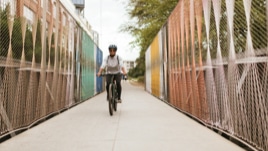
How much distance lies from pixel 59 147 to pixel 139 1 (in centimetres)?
2272

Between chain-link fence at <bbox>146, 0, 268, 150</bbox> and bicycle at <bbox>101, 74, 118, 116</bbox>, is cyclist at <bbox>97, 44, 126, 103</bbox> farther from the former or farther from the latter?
chain-link fence at <bbox>146, 0, 268, 150</bbox>

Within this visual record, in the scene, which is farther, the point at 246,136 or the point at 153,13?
the point at 153,13

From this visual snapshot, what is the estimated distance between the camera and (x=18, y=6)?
5988 millimetres

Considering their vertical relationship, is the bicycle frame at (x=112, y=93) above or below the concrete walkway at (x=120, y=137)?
above

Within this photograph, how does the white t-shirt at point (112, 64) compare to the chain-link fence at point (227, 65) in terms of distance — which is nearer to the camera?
the chain-link fence at point (227, 65)

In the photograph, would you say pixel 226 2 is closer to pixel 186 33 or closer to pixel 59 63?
pixel 186 33

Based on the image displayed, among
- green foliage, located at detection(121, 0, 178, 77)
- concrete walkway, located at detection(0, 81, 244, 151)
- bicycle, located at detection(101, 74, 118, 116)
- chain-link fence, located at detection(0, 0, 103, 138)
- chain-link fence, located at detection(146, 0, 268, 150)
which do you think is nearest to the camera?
chain-link fence, located at detection(146, 0, 268, 150)

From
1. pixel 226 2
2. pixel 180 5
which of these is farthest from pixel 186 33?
pixel 226 2

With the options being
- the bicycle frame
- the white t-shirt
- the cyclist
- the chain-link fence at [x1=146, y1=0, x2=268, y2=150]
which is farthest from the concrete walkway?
the white t-shirt

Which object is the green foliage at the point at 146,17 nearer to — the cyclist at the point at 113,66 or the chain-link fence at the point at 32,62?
the chain-link fence at the point at 32,62

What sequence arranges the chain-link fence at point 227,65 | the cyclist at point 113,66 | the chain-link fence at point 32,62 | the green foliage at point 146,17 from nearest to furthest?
1. the chain-link fence at point 227,65
2. the chain-link fence at point 32,62
3. the cyclist at point 113,66
4. the green foliage at point 146,17

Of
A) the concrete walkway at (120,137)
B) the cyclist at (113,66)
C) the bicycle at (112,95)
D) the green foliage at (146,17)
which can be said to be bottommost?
the concrete walkway at (120,137)

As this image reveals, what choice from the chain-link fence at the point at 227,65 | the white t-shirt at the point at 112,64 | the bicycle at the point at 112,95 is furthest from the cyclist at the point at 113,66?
the chain-link fence at the point at 227,65

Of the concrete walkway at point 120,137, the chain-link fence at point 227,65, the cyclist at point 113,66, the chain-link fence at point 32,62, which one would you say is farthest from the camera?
the cyclist at point 113,66
